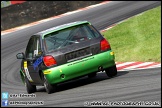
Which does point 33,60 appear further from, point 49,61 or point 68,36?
point 68,36

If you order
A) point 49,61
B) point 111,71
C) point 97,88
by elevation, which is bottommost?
point 111,71

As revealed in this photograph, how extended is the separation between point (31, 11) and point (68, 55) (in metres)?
20.3

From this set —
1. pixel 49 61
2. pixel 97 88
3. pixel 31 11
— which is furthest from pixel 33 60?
pixel 31 11

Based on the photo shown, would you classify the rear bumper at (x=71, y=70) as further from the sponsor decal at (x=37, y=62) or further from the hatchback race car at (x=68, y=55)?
the sponsor decal at (x=37, y=62)

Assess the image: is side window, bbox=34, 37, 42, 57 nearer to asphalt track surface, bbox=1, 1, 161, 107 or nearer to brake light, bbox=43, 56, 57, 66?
brake light, bbox=43, 56, 57, 66

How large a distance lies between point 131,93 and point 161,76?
1757 mm

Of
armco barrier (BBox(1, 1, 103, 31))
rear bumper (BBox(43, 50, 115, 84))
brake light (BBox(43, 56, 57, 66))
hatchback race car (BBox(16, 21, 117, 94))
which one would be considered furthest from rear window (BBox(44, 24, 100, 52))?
armco barrier (BBox(1, 1, 103, 31))

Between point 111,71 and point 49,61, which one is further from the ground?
point 49,61

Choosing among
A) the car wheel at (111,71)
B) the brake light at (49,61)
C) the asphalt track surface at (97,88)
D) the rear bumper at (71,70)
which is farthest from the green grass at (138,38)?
the brake light at (49,61)

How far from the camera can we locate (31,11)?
101 feet

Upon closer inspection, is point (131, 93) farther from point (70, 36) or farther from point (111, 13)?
point (111, 13)

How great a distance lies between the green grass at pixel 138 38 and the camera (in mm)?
15345

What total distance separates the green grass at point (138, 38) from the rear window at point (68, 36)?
9.66 feet

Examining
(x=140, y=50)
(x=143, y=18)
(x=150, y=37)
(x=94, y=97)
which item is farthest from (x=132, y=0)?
(x=94, y=97)
